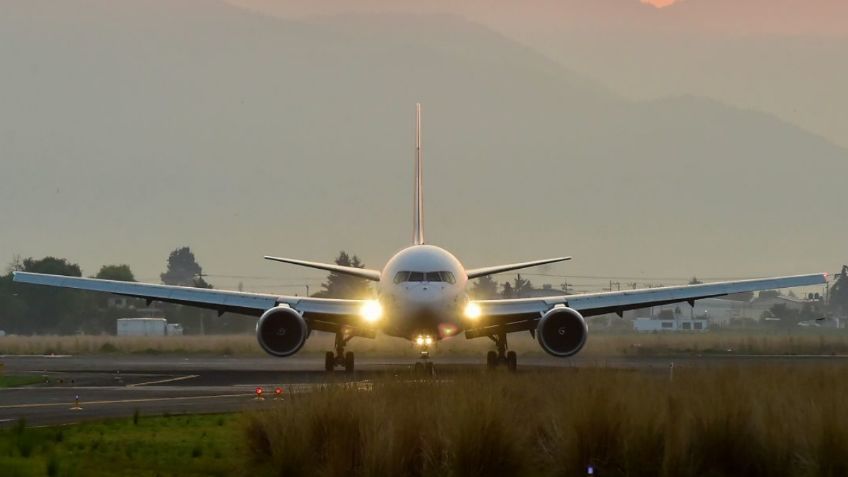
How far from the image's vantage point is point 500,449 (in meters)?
14.4

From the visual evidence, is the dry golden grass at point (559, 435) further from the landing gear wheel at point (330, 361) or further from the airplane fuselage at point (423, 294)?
the landing gear wheel at point (330, 361)

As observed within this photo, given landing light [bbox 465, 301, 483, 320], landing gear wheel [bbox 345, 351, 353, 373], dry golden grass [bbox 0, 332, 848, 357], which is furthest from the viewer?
dry golden grass [bbox 0, 332, 848, 357]

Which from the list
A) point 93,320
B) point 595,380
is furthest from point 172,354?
point 93,320

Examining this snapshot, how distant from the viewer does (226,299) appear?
39.9 m

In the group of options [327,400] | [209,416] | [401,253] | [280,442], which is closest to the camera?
[280,442]

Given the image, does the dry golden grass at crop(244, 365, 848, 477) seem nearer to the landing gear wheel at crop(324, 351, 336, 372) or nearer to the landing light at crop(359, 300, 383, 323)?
the landing light at crop(359, 300, 383, 323)

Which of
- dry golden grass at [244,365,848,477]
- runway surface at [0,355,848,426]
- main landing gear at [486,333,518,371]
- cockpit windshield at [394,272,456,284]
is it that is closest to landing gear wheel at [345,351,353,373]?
runway surface at [0,355,848,426]

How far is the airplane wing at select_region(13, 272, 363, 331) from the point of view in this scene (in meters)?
39.0

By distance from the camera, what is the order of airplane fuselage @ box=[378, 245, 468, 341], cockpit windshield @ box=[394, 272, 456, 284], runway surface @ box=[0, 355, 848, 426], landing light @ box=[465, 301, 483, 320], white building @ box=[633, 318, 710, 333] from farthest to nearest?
white building @ box=[633, 318, 710, 333]
landing light @ box=[465, 301, 483, 320]
cockpit windshield @ box=[394, 272, 456, 284]
airplane fuselage @ box=[378, 245, 468, 341]
runway surface @ box=[0, 355, 848, 426]

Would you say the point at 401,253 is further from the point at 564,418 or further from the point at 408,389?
the point at 564,418

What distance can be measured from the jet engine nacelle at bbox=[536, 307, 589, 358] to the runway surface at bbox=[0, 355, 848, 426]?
1.82 m

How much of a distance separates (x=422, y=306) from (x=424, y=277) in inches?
36.4

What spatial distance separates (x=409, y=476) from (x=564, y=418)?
7.74ft

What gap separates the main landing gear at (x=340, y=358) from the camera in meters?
38.9
